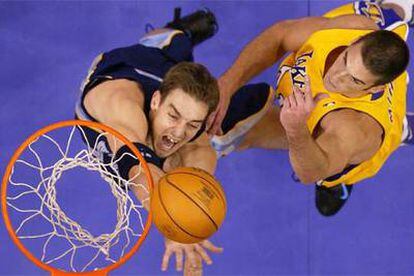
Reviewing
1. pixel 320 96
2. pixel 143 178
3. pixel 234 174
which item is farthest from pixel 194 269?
pixel 234 174

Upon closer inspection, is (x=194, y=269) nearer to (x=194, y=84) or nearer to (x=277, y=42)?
(x=194, y=84)

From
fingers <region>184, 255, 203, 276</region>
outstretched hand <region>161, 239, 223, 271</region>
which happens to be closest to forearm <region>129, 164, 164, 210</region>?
outstretched hand <region>161, 239, 223, 271</region>

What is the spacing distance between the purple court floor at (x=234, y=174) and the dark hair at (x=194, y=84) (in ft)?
3.39

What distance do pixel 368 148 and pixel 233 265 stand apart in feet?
3.65

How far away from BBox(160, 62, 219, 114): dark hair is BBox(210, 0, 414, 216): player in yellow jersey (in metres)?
0.13

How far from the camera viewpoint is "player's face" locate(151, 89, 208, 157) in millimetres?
2197

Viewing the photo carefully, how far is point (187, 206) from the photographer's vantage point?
187 centimetres

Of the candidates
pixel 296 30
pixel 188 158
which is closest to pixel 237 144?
pixel 188 158

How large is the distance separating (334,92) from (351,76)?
0.55ft

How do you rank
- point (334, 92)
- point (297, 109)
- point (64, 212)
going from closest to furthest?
point (297, 109)
point (334, 92)
point (64, 212)

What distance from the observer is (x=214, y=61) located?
334cm

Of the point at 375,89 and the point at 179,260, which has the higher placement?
the point at 375,89

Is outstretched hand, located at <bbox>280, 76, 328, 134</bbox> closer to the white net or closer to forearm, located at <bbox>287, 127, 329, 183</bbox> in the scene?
forearm, located at <bbox>287, 127, 329, 183</bbox>

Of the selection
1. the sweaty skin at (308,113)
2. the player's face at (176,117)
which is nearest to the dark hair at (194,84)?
the player's face at (176,117)
